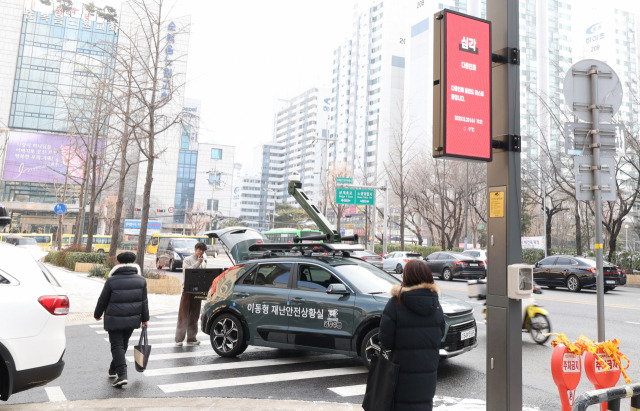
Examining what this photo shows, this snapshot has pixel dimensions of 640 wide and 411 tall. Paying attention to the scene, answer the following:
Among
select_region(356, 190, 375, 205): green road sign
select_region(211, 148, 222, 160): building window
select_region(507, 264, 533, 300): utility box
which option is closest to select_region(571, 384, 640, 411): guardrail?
select_region(507, 264, 533, 300): utility box

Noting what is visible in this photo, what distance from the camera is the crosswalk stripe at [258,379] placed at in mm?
6195

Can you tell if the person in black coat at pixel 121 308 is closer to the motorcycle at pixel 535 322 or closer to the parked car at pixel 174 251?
the motorcycle at pixel 535 322

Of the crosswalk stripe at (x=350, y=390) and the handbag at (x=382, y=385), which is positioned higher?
the handbag at (x=382, y=385)

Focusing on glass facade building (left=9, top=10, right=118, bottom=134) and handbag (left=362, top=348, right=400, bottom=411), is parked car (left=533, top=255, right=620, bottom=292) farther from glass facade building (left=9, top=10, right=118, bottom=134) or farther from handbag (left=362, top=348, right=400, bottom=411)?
glass facade building (left=9, top=10, right=118, bottom=134)

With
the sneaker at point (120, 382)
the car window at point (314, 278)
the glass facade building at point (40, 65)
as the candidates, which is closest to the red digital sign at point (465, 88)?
the car window at point (314, 278)

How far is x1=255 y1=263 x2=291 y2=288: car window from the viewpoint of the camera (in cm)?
762

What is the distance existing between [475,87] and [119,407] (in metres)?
5.04

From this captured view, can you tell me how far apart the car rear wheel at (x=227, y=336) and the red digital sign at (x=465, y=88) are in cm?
514

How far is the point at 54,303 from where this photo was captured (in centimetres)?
494

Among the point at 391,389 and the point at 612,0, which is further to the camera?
the point at 612,0

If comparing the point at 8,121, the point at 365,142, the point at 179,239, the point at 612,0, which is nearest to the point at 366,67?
the point at 365,142

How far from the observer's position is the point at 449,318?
651cm

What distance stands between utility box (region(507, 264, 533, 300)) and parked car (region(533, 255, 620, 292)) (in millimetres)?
17477

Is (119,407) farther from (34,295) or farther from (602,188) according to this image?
(602,188)
